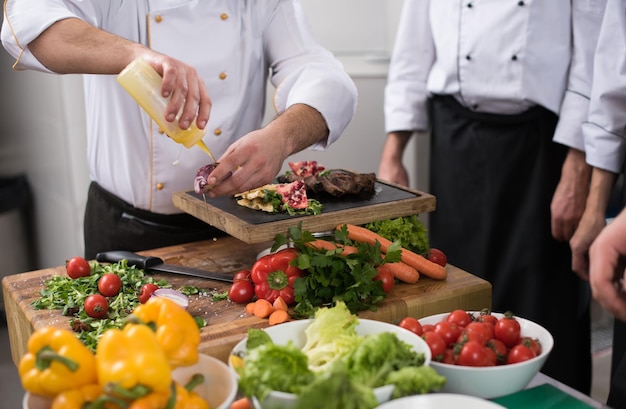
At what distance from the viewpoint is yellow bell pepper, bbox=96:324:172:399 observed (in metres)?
0.93

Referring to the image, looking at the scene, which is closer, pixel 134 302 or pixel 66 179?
pixel 134 302

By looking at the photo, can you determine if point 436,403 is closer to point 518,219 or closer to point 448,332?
point 448,332

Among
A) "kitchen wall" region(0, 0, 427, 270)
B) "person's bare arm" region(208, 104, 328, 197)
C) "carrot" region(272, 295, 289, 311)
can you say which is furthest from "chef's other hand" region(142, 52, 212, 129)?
"kitchen wall" region(0, 0, 427, 270)

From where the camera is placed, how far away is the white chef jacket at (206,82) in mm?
1872

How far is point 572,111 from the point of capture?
2.27 metres

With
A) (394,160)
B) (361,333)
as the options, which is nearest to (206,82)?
(361,333)

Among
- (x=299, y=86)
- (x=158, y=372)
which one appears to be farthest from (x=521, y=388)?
(x=299, y=86)

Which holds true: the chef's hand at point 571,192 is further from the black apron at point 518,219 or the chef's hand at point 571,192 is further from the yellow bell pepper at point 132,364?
the yellow bell pepper at point 132,364

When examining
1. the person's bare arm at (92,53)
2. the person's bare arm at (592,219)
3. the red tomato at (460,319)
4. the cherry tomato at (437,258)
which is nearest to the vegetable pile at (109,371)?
the red tomato at (460,319)

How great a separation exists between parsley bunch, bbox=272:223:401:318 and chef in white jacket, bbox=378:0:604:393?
1.04m

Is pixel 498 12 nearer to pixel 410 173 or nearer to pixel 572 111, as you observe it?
pixel 572 111

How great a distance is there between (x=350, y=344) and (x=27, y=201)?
2.98 metres

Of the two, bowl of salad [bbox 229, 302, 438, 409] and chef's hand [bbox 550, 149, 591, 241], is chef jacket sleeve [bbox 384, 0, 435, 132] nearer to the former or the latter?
chef's hand [bbox 550, 149, 591, 241]

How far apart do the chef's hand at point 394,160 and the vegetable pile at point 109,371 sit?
1837 mm
